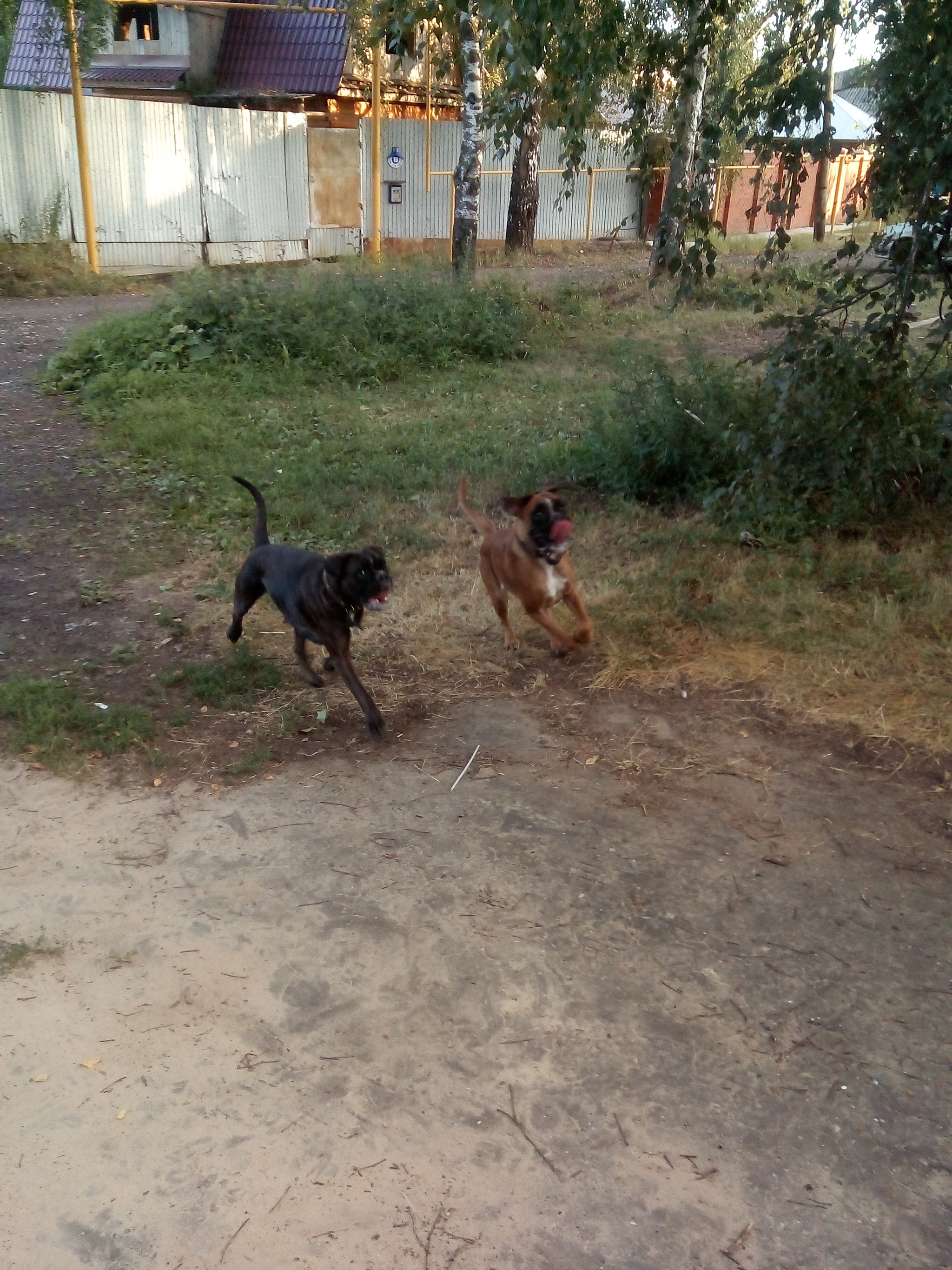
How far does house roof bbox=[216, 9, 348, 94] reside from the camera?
71.4 feet

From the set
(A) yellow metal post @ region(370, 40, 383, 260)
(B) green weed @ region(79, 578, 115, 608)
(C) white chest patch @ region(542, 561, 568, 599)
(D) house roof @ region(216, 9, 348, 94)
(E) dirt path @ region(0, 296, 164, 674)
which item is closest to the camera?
(C) white chest patch @ region(542, 561, 568, 599)

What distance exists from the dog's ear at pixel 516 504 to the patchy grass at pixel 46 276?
41.2ft

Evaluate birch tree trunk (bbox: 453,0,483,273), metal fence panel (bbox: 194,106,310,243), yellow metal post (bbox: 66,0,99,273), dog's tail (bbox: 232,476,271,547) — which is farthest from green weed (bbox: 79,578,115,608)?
metal fence panel (bbox: 194,106,310,243)

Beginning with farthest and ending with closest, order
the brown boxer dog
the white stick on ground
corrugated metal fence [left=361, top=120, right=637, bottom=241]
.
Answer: corrugated metal fence [left=361, top=120, right=637, bottom=241]
the brown boxer dog
the white stick on ground

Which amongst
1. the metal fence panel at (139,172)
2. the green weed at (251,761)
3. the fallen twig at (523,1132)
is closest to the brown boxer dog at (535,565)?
the green weed at (251,761)

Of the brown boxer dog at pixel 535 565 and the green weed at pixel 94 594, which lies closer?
the brown boxer dog at pixel 535 565

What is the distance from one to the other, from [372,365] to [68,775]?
24.8 ft

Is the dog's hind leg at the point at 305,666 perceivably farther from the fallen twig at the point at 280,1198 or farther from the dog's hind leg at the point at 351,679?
the fallen twig at the point at 280,1198

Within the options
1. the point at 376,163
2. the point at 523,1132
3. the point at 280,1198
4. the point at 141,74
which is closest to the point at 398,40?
the point at 523,1132

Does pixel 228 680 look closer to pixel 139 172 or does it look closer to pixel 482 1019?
pixel 482 1019

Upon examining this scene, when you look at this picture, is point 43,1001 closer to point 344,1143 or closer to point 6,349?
point 344,1143

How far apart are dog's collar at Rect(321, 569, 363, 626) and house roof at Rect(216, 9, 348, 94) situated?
1996 centimetres

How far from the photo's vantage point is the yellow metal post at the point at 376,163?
64.0 ft

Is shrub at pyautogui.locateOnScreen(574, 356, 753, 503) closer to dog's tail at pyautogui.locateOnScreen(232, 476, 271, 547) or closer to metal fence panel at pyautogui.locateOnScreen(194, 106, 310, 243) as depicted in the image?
dog's tail at pyautogui.locateOnScreen(232, 476, 271, 547)
